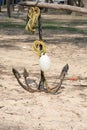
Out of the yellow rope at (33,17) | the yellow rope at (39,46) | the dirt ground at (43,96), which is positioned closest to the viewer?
the dirt ground at (43,96)

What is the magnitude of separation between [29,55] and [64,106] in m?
4.22

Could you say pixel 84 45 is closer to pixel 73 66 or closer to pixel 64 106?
pixel 73 66

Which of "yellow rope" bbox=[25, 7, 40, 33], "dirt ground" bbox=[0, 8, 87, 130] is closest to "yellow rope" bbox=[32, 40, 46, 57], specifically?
"yellow rope" bbox=[25, 7, 40, 33]

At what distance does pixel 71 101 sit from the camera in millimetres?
6426

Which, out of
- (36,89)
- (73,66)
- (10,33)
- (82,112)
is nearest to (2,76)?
→ (36,89)

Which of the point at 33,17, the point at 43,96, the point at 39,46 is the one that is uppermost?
the point at 33,17

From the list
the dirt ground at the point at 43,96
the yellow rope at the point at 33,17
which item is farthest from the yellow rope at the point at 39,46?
the dirt ground at the point at 43,96

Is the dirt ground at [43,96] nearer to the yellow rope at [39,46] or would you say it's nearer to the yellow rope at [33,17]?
the yellow rope at [39,46]

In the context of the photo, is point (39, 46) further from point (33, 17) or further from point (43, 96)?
point (43, 96)

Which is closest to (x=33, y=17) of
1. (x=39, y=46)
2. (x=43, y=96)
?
(x=39, y=46)

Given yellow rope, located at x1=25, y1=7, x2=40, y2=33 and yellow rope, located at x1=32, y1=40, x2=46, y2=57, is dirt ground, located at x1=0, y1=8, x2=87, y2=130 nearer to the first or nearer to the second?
yellow rope, located at x1=32, y1=40, x2=46, y2=57

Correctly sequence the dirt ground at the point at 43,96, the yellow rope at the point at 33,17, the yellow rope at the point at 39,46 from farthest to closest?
1. the yellow rope at the point at 39,46
2. the yellow rope at the point at 33,17
3. the dirt ground at the point at 43,96

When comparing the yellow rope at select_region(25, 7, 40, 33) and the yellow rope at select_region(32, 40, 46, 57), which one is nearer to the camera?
the yellow rope at select_region(25, 7, 40, 33)

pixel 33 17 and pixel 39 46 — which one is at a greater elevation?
pixel 33 17
